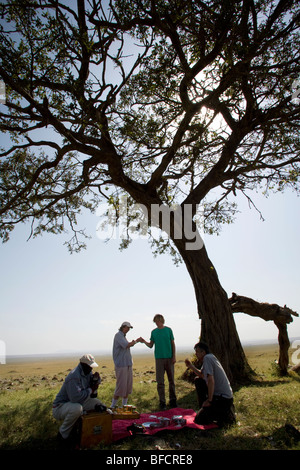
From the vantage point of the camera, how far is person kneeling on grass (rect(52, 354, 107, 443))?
5.66 meters

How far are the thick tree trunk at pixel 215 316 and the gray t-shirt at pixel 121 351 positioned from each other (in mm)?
3989

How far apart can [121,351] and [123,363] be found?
30 centimetres

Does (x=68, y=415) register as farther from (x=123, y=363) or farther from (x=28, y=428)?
(x=123, y=363)

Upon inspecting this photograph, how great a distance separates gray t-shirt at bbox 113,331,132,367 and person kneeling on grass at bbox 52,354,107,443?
1792 millimetres

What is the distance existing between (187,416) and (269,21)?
11.8m

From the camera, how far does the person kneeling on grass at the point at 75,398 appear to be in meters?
5.66

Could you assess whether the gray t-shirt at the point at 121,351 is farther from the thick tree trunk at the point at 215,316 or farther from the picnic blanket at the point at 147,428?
the thick tree trunk at the point at 215,316

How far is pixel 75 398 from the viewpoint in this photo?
5812 mm

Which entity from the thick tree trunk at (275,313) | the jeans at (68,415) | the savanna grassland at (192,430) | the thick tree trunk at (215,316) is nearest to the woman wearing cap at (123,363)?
the savanna grassland at (192,430)

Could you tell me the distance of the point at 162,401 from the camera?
845 centimetres

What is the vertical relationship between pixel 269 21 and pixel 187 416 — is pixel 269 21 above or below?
above

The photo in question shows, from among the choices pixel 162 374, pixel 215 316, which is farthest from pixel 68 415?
pixel 215 316
